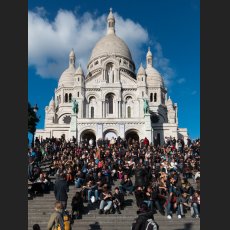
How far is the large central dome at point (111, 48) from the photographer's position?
225 ft

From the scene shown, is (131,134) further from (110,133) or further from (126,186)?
(126,186)

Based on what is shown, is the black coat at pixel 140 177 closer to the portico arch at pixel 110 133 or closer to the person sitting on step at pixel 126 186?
the person sitting on step at pixel 126 186

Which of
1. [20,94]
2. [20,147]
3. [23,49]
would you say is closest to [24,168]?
[20,147]

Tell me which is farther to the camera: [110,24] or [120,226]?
[110,24]

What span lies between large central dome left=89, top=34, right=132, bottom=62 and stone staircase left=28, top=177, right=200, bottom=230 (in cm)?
5515

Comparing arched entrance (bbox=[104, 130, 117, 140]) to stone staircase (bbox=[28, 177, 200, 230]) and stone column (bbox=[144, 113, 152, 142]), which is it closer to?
stone column (bbox=[144, 113, 152, 142])

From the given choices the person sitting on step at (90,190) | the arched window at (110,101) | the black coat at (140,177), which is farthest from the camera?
the arched window at (110,101)

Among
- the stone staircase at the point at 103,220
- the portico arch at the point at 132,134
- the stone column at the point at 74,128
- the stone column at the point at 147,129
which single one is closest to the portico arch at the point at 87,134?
the stone column at the point at 74,128

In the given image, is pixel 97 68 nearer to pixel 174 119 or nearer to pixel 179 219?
pixel 174 119

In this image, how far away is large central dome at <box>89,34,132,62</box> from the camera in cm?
6855

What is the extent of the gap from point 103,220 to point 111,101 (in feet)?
137

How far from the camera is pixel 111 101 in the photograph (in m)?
55.2

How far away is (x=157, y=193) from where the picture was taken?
14.8m

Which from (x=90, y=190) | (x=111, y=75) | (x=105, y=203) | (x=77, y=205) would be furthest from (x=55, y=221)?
(x=111, y=75)
